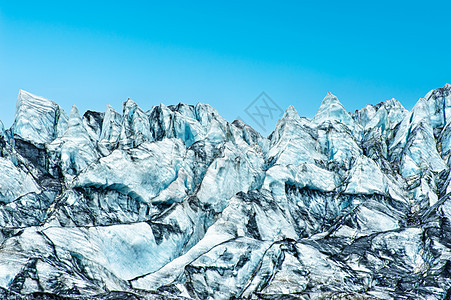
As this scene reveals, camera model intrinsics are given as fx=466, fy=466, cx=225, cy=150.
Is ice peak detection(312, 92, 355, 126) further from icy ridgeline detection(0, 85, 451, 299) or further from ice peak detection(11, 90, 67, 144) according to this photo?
ice peak detection(11, 90, 67, 144)

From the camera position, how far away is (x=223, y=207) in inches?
1332

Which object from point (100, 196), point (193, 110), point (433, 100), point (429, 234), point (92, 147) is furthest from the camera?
point (193, 110)

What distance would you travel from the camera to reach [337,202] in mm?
35219

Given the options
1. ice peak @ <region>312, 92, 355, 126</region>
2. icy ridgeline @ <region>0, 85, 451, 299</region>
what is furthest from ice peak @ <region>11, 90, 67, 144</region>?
ice peak @ <region>312, 92, 355, 126</region>

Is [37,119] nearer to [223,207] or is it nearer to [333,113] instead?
[223,207]

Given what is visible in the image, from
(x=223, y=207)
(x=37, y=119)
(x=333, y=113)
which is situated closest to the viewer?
(x=223, y=207)

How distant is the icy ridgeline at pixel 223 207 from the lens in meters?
21.5

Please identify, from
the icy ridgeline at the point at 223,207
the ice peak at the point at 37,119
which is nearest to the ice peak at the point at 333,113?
the icy ridgeline at the point at 223,207

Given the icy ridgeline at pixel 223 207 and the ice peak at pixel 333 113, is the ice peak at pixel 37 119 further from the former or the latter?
the ice peak at pixel 333 113

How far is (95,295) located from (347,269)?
40.8 ft

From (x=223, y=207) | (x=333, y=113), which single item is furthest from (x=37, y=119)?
(x=333, y=113)

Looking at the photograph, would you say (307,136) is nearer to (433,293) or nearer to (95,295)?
(433,293)

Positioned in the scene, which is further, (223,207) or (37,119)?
(37,119)

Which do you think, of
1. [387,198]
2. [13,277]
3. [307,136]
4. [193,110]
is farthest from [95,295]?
[193,110]
